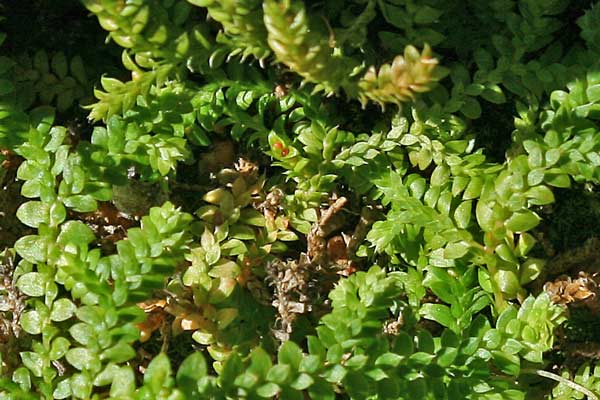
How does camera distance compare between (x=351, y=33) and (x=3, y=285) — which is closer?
(x=351, y=33)

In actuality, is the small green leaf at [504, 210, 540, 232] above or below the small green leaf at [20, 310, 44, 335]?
above

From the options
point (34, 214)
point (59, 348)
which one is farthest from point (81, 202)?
point (59, 348)

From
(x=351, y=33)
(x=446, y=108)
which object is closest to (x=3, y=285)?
(x=351, y=33)

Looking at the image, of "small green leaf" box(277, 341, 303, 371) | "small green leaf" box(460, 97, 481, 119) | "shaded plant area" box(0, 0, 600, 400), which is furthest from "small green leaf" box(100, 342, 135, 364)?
"small green leaf" box(460, 97, 481, 119)

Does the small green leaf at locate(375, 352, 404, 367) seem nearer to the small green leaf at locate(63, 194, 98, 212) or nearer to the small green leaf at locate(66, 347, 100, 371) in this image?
the small green leaf at locate(66, 347, 100, 371)

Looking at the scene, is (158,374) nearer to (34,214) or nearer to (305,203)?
(34,214)

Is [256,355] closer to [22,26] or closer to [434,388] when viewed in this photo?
[434,388]

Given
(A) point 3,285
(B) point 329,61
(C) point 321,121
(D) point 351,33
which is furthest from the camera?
(C) point 321,121

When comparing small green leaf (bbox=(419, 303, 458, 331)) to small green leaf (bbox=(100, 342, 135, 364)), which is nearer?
small green leaf (bbox=(100, 342, 135, 364))
